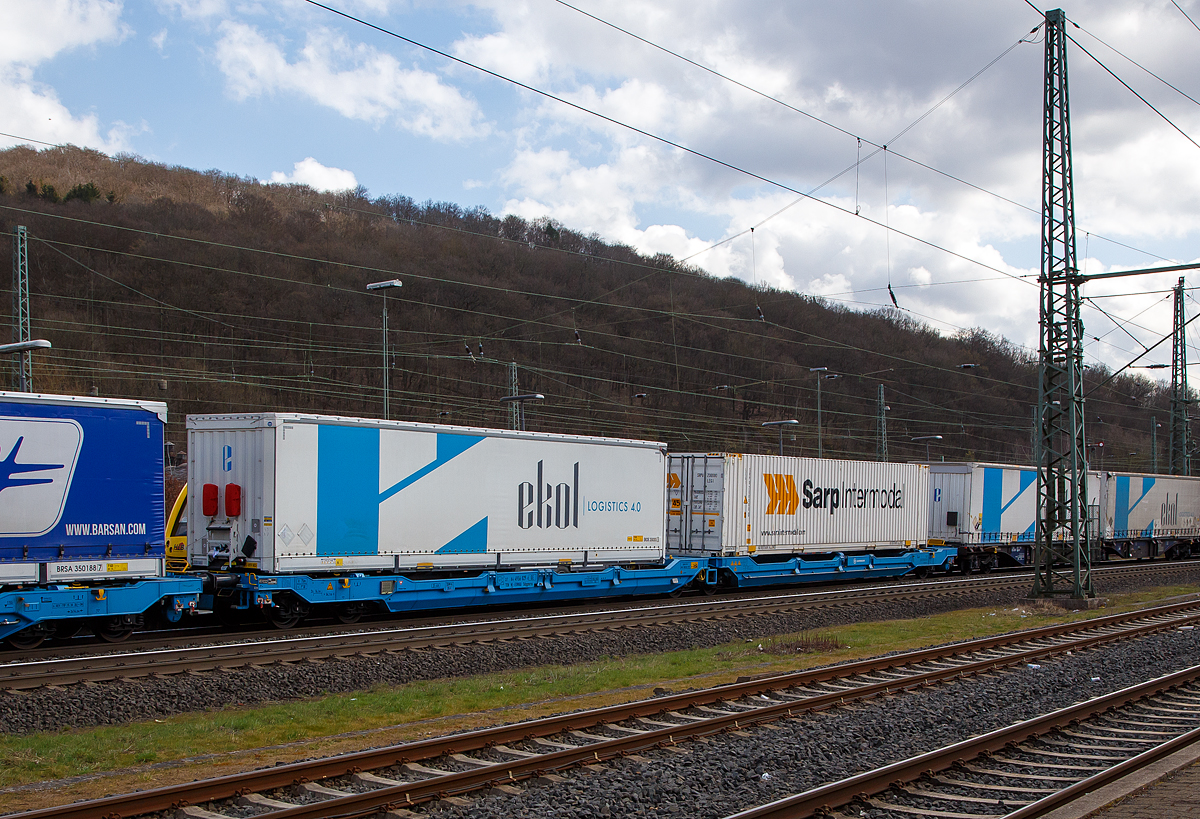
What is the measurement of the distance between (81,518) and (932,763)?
11.7m

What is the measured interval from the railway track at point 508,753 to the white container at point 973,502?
19.9 metres

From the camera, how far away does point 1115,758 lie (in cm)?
846

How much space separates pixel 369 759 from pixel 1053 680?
373 inches

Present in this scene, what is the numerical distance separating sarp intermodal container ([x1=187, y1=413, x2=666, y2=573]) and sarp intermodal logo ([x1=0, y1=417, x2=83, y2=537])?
10.4 feet

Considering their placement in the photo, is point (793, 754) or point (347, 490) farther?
point (347, 490)

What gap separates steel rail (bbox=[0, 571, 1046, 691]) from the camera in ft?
38.0

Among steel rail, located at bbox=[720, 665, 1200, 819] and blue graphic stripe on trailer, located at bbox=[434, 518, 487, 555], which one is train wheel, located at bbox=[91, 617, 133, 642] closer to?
blue graphic stripe on trailer, located at bbox=[434, 518, 487, 555]

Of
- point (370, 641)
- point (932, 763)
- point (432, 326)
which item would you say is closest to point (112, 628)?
point (370, 641)

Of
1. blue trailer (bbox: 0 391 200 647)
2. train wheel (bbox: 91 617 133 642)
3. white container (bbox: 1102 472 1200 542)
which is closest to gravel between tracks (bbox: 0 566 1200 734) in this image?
blue trailer (bbox: 0 391 200 647)

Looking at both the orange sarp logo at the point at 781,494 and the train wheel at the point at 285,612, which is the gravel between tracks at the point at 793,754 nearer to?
the train wheel at the point at 285,612

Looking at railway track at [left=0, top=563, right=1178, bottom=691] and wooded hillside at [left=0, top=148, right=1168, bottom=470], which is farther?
wooded hillside at [left=0, top=148, right=1168, bottom=470]

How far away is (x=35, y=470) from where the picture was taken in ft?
42.2

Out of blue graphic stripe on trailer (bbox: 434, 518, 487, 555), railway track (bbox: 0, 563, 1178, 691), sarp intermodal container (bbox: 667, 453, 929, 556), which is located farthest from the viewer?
sarp intermodal container (bbox: 667, 453, 929, 556)

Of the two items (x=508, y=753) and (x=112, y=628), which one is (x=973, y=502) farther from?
(x=508, y=753)
